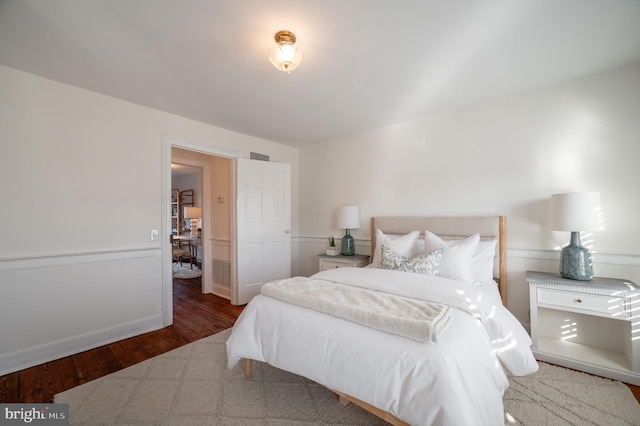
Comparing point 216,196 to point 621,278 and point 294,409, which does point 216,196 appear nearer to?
point 294,409

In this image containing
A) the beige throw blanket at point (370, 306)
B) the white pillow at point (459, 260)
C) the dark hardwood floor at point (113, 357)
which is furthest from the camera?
the white pillow at point (459, 260)

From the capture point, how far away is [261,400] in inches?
69.9

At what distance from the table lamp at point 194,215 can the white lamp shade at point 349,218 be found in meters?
4.69

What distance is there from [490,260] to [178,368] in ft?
9.87

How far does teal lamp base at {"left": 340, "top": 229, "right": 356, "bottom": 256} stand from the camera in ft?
12.3

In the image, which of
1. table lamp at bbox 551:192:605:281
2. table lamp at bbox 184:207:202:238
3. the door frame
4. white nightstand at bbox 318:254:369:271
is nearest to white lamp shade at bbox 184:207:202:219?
table lamp at bbox 184:207:202:238

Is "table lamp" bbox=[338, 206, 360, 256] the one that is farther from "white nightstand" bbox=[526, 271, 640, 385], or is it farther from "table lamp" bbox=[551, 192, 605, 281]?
"table lamp" bbox=[551, 192, 605, 281]

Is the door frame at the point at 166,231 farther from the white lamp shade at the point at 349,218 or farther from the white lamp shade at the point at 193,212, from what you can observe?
the white lamp shade at the point at 193,212

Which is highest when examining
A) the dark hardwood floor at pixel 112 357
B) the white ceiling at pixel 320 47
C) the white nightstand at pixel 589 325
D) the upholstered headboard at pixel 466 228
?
the white ceiling at pixel 320 47

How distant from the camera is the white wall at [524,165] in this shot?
2.21m

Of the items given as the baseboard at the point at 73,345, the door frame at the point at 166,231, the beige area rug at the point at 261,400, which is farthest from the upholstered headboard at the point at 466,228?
the baseboard at the point at 73,345

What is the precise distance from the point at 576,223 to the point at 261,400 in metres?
2.78
